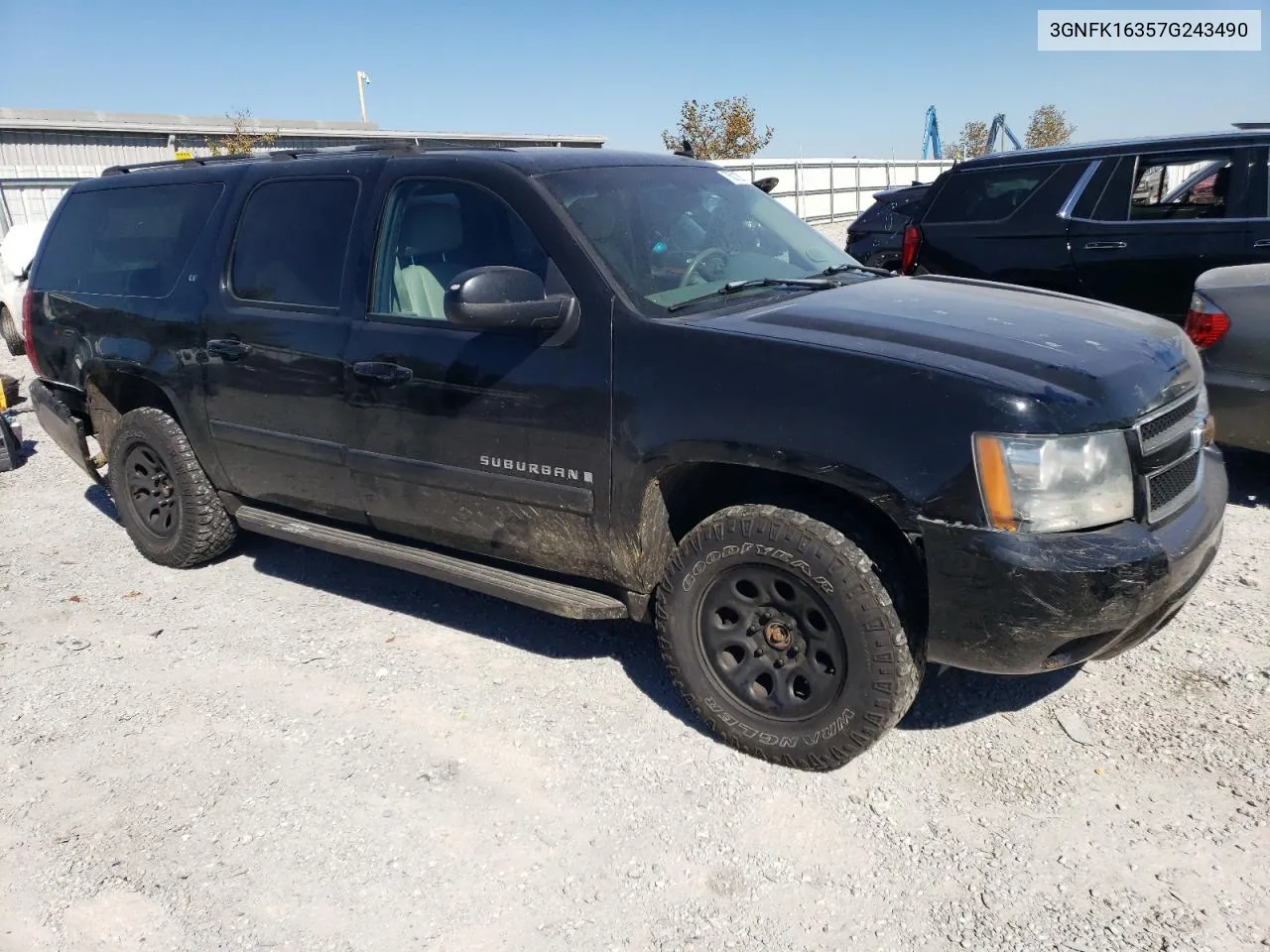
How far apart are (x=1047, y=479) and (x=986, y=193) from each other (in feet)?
17.2

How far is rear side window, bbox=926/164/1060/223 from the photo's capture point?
689 cm

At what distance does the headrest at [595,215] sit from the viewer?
336cm

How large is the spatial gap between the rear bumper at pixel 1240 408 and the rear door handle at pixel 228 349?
470 centimetres

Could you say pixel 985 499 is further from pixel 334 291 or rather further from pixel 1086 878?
pixel 334 291

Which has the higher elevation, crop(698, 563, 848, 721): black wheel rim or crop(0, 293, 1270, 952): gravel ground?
crop(698, 563, 848, 721): black wheel rim

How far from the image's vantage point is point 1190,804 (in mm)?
2822

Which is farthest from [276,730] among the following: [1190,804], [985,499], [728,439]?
[1190,804]

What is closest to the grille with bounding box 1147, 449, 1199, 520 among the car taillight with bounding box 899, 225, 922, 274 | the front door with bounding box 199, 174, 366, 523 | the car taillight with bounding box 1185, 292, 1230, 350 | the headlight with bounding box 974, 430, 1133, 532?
the headlight with bounding box 974, 430, 1133, 532

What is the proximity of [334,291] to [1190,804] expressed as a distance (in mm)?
3516

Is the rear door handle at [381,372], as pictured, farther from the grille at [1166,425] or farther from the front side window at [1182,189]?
the front side window at [1182,189]

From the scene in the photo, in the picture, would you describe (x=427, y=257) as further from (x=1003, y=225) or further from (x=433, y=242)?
(x=1003, y=225)

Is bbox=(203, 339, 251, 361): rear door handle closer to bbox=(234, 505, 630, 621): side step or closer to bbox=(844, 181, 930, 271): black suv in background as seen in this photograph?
bbox=(234, 505, 630, 621): side step

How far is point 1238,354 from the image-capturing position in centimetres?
486

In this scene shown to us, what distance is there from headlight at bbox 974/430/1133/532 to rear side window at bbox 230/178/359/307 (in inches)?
104
